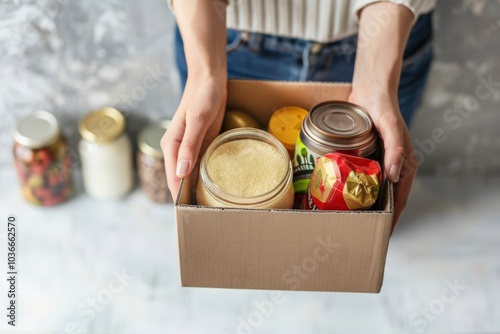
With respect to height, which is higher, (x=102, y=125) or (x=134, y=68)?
(x=134, y=68)

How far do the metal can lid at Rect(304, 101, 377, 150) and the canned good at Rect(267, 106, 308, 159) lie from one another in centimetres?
6

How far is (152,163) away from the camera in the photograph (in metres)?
1.38

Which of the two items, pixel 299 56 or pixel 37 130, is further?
pixel 37 130

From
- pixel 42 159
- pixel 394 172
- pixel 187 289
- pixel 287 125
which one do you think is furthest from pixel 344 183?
pixel 42 159

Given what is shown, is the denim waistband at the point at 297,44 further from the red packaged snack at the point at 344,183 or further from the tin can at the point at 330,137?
the red packaged snack at the point at 344,183

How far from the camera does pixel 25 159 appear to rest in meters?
1.33

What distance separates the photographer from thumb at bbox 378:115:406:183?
0.67 meters

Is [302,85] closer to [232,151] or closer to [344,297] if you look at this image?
[232,151]

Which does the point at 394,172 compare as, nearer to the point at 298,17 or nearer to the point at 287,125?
the point at 287,125

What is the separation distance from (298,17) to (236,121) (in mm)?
260

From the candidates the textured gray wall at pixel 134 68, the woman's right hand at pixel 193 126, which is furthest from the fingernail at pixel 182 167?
the textured gray wall at pixel 134 68

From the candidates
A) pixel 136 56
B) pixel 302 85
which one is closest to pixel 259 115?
pixel 302 85

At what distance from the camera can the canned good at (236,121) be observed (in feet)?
2.64

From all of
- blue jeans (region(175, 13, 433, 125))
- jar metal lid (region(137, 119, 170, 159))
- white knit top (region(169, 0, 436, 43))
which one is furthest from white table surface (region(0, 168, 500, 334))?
white knit top (region(169, 0, 436, 43))
